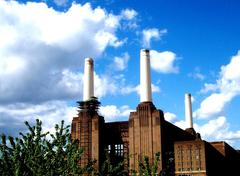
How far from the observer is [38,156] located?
16.6 m

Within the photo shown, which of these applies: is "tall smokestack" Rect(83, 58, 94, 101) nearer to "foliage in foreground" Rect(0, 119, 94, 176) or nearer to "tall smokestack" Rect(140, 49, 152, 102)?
"tall smokestack" Rect(140, 49, 152, 102)

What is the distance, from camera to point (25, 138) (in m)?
16.9

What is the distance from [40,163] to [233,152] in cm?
8008

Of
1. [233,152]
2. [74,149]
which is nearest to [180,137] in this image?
[233,152]

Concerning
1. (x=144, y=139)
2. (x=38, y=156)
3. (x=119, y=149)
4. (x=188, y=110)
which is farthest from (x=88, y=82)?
(x=38, y=156)

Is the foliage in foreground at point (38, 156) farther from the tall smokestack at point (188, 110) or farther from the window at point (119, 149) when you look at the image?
the tall smokestack at point (188, 110)

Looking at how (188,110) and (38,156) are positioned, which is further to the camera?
(188,110)

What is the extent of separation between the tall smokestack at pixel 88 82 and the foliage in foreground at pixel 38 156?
57.8 meters

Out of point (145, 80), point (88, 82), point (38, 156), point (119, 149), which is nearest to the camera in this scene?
point (38, 156)

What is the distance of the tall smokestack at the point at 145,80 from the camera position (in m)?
69.3

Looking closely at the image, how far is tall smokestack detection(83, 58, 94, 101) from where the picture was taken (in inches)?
2982

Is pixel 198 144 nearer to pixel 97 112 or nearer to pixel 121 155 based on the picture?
pixel 121 155

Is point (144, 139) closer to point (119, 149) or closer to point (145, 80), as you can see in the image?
point (119, 149)

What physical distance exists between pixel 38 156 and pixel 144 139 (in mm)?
52011
